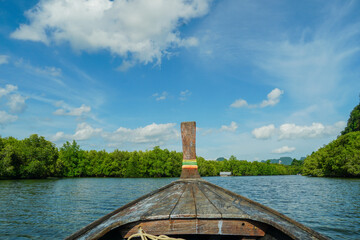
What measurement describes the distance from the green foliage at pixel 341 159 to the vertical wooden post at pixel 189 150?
54985 millimetres

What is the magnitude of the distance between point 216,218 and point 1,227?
13831 millimetres

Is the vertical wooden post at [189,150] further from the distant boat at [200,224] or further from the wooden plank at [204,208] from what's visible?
the distant boat at [200,224]

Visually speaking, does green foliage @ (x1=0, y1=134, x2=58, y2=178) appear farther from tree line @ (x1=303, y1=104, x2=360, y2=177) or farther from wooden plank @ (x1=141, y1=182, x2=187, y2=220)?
tree line @ (x1=303, y1=104, x2=360, y2=177)

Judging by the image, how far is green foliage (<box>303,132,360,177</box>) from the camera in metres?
48.4

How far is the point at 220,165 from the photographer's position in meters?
127

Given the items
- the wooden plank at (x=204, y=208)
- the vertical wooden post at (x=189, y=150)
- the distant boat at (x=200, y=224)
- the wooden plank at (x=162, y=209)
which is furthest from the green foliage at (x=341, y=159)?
the wooden plank at (x=162, y=209)

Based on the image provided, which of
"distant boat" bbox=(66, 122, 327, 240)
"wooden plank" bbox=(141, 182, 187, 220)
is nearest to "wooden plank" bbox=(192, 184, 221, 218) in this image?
"distant boat" bbox=(66, 122, 327, 240)

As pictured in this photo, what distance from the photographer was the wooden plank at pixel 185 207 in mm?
2562

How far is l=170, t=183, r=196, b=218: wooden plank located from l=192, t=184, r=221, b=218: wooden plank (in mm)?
58

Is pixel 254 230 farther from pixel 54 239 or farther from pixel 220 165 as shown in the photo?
pixel 220 165

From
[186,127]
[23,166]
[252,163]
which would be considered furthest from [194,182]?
[252,163]

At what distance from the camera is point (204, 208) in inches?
112

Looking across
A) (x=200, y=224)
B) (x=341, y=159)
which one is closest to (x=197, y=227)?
(x=200, y=224)

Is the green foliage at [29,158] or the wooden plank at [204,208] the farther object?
the green foliage at [29,158]
